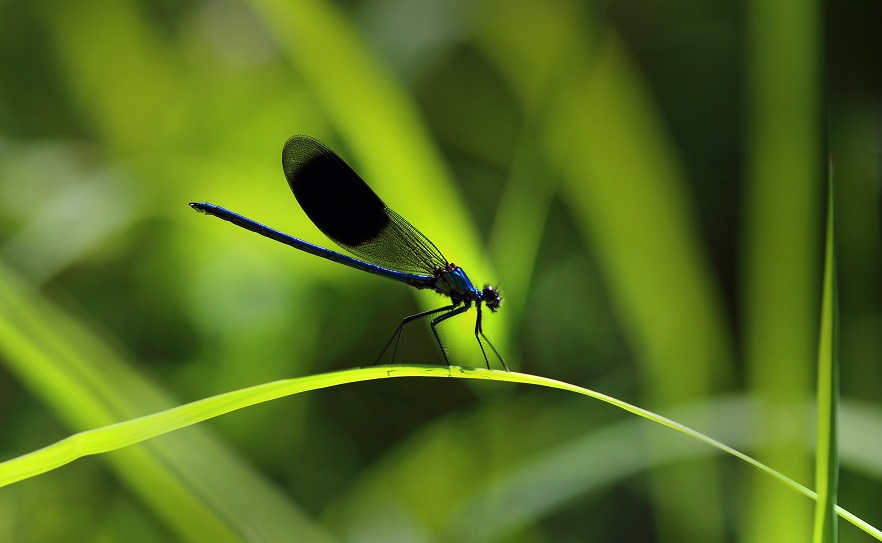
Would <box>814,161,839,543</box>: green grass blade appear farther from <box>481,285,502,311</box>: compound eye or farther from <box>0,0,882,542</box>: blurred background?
<box>481,285,502,311</box>: compound eye

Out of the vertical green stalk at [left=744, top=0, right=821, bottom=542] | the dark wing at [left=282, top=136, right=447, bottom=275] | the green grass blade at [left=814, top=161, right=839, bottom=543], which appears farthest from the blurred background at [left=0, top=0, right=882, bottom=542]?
the green grass blade at [left=814, top=161, right=839, bottom=543]

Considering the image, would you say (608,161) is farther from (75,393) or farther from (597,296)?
(75,393)

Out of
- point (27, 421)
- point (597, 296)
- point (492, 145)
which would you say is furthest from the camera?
point (492, 145)

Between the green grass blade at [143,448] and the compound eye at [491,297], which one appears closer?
the green grass blade at [143,448]

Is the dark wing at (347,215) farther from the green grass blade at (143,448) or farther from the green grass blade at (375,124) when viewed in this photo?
the green grass blade at (143,448)

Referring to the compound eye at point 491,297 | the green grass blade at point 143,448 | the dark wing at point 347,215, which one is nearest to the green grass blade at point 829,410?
the green grass blade at point 143,448

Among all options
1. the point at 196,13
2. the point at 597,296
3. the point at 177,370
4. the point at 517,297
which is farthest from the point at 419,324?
the point at 196,13
